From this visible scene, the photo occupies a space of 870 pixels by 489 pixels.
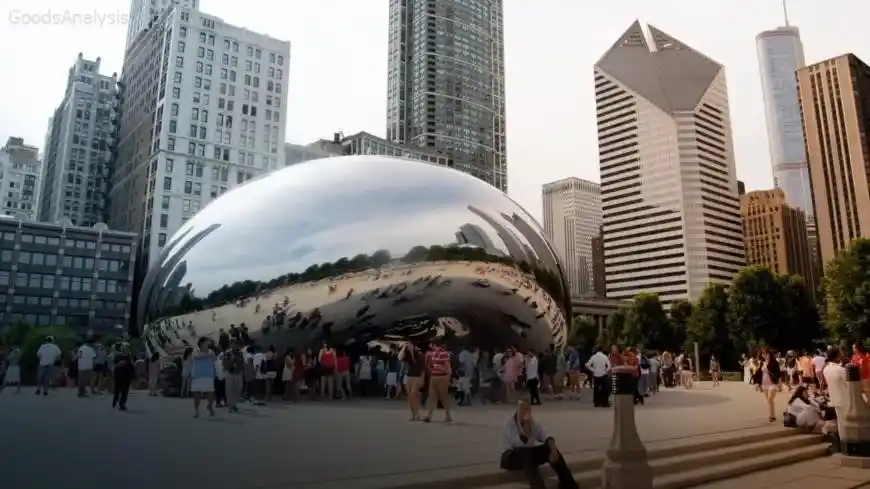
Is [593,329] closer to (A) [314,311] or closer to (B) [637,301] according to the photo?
(B) [637,301]

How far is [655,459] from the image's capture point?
7.95 meters

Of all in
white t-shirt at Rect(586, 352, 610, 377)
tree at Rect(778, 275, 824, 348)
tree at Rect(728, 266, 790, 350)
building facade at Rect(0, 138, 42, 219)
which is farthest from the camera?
building facade at Rect(0, 138, 42, 219)

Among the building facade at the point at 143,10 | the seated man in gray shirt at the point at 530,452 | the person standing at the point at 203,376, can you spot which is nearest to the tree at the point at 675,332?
the person standing at the point at 203,376

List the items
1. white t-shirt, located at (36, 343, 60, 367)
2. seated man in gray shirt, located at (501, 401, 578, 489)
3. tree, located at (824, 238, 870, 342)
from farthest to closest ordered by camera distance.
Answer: tree, located at (824, 238, 870, 342) → white t-shirt, located at (36, 343, 60, 367) → seated man in gray shirt, located at (501, 401, 578, 489)

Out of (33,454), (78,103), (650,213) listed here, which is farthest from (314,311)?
(650,213)

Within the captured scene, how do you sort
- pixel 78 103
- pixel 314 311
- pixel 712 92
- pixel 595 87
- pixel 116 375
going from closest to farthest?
pixel 116 375 → pixel 314 311 → pixel 78 103 → pixel 712 92 → pixel 595 87

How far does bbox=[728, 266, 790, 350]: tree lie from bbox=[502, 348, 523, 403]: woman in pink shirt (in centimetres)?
4013

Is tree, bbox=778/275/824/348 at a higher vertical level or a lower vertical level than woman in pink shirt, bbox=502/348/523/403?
higher

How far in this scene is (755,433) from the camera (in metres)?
10.2

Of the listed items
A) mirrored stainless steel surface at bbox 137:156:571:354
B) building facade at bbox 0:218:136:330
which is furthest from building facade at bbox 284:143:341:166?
mirrored stainless steel surface at bbox 137:156:571:354

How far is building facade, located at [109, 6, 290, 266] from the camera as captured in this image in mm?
89750

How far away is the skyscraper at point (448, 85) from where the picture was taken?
145 m

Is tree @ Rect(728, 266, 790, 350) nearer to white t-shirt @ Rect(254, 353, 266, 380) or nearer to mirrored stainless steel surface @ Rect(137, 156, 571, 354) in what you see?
mirrored stainless steel surface @ Rect(137, 156, 571, 354)

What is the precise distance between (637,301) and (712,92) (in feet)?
389
